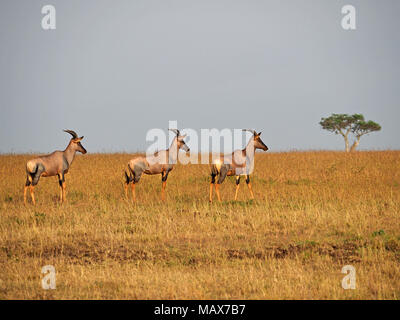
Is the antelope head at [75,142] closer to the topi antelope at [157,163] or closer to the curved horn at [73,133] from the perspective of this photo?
the curved horn at [73,133]

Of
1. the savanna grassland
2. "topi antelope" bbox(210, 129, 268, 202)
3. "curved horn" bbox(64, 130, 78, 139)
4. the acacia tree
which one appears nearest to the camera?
the savanna grassland

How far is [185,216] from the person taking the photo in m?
14.1

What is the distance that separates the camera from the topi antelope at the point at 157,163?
17594 mm

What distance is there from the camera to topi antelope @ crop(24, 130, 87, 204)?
1653 centimetres

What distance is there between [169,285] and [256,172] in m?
17.0

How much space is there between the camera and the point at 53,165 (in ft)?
55.6

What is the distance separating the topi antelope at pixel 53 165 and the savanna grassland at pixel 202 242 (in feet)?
2.60

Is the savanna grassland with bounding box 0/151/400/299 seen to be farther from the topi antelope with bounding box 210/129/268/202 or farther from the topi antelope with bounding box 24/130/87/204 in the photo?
the topi antelope with bounding box 210/129/268/202

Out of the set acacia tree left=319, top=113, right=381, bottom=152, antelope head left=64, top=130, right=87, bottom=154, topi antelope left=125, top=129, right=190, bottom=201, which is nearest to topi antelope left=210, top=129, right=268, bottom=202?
topi antelope left=125, top=129, right=190, bottom=201

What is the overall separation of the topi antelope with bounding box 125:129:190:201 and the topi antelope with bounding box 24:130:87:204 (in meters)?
1.82

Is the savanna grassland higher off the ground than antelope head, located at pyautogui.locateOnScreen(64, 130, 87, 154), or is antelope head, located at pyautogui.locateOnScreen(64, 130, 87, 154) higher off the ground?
antelope head, located at pyautogui.locateOnScreen(64, 130, 87, 154)

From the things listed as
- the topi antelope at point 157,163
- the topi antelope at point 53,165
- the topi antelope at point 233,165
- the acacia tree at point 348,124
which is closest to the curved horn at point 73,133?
the topi antelope at point 53,165

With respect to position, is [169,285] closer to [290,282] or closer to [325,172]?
Result: [290,282]

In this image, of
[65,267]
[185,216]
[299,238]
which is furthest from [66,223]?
[299,238]
